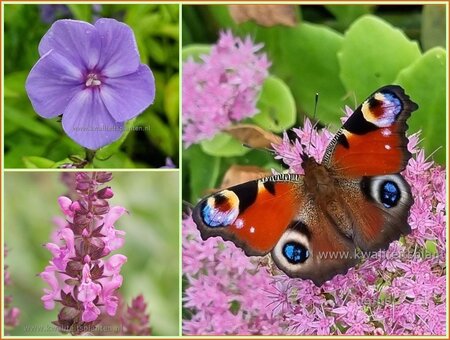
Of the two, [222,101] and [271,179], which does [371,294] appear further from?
[222,101]

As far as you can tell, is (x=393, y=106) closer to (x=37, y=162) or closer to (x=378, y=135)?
(x=378, y=135)

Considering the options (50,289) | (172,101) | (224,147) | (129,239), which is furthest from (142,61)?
(50,289)

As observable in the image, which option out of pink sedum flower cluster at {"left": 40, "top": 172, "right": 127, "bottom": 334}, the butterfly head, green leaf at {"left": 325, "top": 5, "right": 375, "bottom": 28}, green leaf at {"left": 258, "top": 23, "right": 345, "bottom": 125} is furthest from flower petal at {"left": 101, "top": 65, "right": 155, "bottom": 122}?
green leaf at {"left": 325, "top": 5, "right": 375, "bottom": 28}

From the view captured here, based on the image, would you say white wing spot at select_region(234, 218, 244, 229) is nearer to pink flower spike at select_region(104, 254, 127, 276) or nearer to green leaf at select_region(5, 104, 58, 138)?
pink flower spike at select_region(104, 254, 127, 276)

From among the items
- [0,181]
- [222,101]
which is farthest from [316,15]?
[0,181]

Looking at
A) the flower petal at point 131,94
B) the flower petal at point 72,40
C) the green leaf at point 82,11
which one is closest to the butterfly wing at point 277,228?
the flower petal at point 131,94

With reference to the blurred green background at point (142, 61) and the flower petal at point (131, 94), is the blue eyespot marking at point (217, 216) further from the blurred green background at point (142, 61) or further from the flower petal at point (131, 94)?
the blurred green background at point (142, 61)
